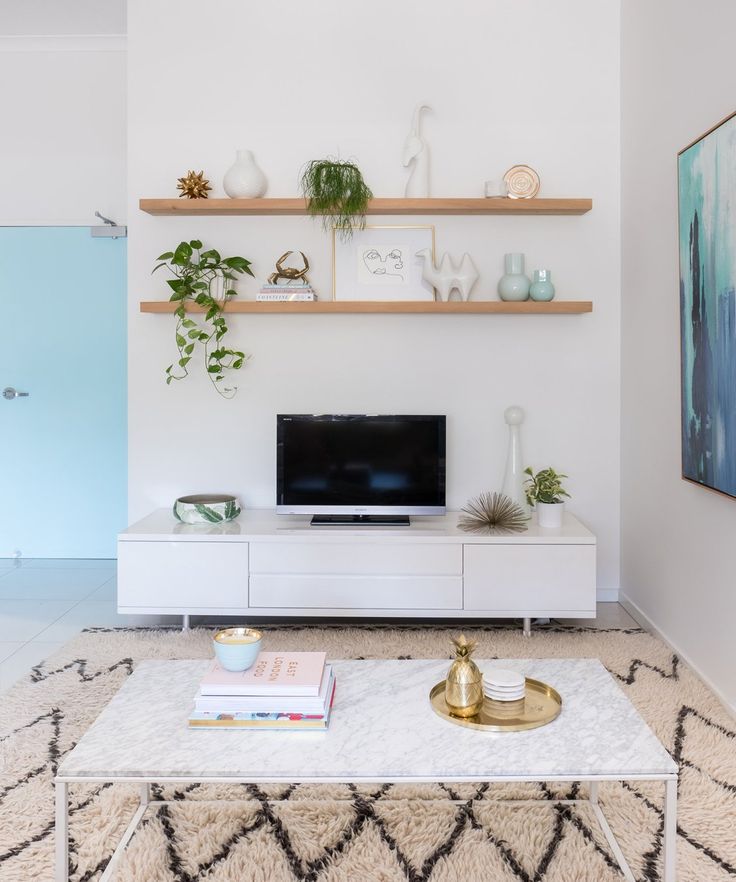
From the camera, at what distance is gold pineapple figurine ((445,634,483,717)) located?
151cm

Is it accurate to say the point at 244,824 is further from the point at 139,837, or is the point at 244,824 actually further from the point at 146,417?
the point at 146,417

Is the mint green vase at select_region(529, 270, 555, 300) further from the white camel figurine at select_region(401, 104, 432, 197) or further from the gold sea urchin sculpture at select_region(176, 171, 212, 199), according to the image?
the gold sea urchin sculpture at select_region(176, 171, 212, 199)

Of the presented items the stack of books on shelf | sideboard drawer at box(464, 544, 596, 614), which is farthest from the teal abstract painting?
the stack of books on shelf

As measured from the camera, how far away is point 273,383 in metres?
3.45

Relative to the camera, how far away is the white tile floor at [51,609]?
113 inches

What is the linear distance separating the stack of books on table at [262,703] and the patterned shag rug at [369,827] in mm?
148

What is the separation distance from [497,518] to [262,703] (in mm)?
1790

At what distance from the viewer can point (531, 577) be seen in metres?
2.95

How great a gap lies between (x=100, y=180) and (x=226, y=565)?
242 cm

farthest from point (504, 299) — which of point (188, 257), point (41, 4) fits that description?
point (41, 4)

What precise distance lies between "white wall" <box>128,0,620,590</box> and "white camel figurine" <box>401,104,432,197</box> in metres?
0.09

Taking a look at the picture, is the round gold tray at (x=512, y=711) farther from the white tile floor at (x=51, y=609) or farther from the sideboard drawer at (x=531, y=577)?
the white tile floor at (x=51, y=609)

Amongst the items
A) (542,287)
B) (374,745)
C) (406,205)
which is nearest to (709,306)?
(542,287)

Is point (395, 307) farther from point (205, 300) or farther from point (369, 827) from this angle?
point (369, 827)
